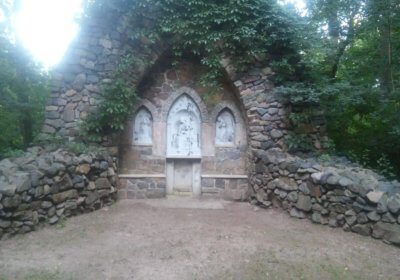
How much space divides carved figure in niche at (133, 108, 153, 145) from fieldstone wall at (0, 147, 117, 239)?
3.33 ft

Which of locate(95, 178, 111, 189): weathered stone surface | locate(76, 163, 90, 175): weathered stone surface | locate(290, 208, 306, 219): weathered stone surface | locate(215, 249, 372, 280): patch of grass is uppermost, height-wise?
locate(76, 163, 90, 175): weathered stone surface

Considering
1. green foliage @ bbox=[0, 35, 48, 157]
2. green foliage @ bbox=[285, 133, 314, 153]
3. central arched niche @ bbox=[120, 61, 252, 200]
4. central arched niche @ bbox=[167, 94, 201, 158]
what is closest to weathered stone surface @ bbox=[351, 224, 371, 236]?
green foliage @ bbox=[285, 133, 314, 153]

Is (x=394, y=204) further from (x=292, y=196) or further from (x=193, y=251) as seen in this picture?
(x=193, y=251)

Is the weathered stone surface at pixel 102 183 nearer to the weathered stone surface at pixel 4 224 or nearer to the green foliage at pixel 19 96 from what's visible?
the weathered stone surface at pixel 4 224

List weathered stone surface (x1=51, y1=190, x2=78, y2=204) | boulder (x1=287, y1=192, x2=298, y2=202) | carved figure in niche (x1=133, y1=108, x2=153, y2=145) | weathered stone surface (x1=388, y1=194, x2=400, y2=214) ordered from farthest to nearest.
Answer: carved figure in niche (x1=133, y1=108, x2=153, y2=145)
boulder (x1=287, y1=192, x2=298, y2=202)
weathered stone surface (x1=51, y1=190, x2=78, y2=204)
weathered stone surface (x1=388, y1=194, x2=400, y2=214)

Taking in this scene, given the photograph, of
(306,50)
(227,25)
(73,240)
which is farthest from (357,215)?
(227,25)

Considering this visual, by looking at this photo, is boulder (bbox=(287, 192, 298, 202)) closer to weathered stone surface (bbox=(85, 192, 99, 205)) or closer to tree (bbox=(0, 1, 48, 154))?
weathered stone surface (bbox=(85, 192, 99, 205))

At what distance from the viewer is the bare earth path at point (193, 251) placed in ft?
11.3

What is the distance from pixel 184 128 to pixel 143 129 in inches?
38.8

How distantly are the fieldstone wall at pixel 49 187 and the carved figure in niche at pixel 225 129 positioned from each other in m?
2.58

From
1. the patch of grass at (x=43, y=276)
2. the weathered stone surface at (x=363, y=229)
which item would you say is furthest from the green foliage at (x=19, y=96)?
the weathered stone surface at (x=363, y=229)

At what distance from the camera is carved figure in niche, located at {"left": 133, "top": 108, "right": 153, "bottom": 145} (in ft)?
24.4

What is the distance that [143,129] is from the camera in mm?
7473

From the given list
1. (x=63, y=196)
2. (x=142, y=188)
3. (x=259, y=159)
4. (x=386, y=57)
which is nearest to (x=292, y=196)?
(x=259, y=159)
